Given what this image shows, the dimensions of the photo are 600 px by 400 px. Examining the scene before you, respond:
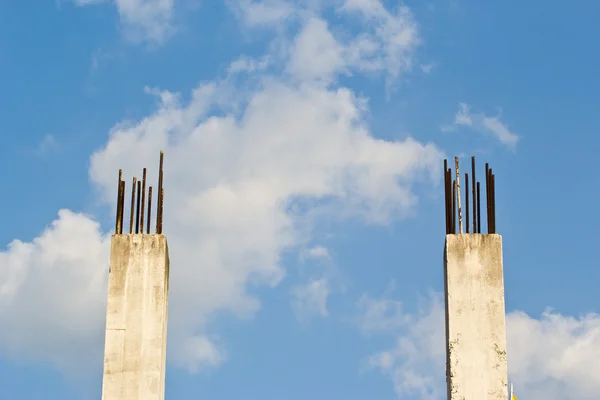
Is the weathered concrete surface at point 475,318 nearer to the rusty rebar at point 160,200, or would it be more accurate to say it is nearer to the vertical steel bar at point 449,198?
the vertical steel bar at point 449,198

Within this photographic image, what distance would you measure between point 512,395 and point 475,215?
17.5 feet

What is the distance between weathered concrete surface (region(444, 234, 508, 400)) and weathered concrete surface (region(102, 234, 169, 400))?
383cm

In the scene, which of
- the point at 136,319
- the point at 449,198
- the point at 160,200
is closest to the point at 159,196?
the point at 160,200

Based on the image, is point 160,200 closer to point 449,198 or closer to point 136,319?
point 136,319

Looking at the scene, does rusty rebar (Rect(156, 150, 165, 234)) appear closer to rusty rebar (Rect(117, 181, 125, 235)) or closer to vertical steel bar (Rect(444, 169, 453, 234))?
rusty rebar (Rect(117, 181, 125, 235))

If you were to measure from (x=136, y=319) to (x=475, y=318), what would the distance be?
4499mm

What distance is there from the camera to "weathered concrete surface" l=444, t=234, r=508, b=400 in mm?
15055

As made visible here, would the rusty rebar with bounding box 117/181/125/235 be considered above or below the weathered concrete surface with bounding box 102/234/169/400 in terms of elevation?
above

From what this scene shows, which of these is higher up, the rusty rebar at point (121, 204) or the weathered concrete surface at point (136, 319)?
the rusty rebar at point (121, 204)

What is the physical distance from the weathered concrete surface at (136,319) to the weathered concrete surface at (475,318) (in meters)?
3.83

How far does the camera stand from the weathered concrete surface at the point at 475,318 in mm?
15055

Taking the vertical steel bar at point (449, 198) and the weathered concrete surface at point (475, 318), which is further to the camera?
the vertical steel bar at point (449, 198)

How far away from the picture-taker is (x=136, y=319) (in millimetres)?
15258

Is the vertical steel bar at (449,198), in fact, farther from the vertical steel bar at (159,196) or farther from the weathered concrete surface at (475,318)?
the vertical steel bar at (159,196)
